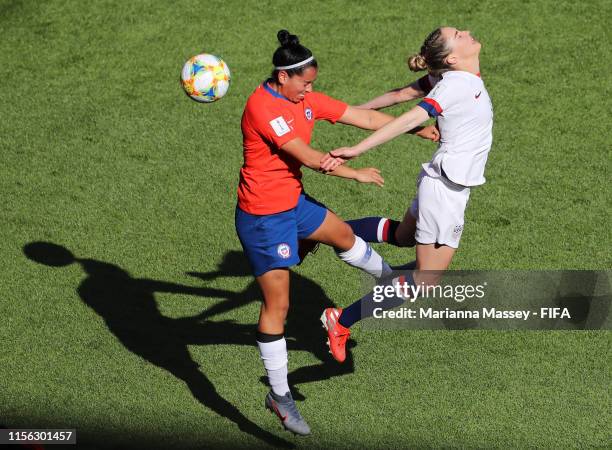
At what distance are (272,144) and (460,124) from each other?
4.76 feet

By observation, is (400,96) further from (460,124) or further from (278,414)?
(278,414)

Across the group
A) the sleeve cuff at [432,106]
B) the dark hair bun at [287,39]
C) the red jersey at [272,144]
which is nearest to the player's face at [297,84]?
the red jersey at [272,144]

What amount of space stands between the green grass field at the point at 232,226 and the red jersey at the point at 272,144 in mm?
1748

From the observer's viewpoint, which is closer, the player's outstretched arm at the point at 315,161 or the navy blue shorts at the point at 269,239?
the player's outstretched arm at the point at 315,161

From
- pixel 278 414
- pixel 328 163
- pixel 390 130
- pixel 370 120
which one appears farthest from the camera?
pixel 370 120

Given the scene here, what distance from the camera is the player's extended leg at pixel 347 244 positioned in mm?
8961

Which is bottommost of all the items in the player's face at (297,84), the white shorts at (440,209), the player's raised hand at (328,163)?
the white shorts at (440,209)

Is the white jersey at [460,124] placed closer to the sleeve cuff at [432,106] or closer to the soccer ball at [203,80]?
the sleeve cuff at [432,106]

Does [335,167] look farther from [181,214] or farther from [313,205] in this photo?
[181,214]

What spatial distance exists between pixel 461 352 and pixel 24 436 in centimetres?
364

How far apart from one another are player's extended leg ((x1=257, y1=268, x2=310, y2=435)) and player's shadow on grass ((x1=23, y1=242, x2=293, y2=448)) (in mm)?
298

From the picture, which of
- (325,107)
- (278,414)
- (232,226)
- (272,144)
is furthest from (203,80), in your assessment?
(278,414)

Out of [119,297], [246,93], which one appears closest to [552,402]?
[119,297]

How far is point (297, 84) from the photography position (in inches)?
315
